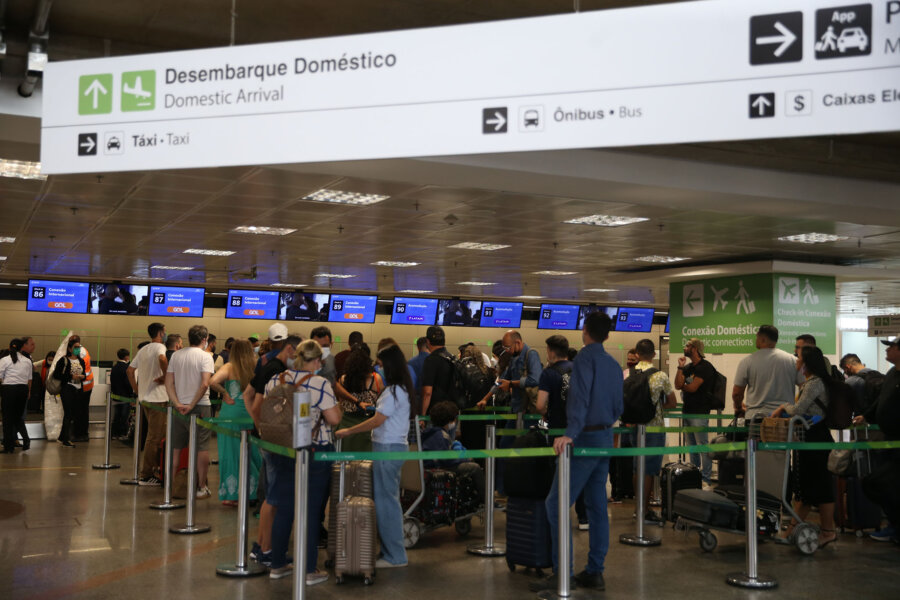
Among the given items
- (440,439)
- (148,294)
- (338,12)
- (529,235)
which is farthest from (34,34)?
(148,294)

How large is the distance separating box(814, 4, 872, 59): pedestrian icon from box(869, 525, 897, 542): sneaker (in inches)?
229

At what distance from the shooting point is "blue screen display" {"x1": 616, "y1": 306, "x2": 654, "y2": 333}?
24.0 metres

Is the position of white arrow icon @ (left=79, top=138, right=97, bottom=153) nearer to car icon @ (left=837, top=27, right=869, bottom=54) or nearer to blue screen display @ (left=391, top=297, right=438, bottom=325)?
car icon @ (left=837, top=27, right=869, bottom=54)

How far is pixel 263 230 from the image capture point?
470 inches

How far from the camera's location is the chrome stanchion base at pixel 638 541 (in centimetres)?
689

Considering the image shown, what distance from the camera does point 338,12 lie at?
5512 millimetres

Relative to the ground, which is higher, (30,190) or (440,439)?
(30,190)

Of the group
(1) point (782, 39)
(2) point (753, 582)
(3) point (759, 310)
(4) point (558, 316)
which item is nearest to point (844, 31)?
(1) point (782, 39)

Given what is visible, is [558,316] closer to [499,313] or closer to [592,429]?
[499,313]

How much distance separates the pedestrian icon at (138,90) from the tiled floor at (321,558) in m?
3.02

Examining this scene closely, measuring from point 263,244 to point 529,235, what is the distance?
4.32m

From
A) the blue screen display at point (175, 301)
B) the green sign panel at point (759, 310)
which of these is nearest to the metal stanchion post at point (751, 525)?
the green sign panel at point (759, 310)

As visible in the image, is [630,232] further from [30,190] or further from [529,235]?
[30,190]

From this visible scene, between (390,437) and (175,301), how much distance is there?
Answer: 14.8 metres
